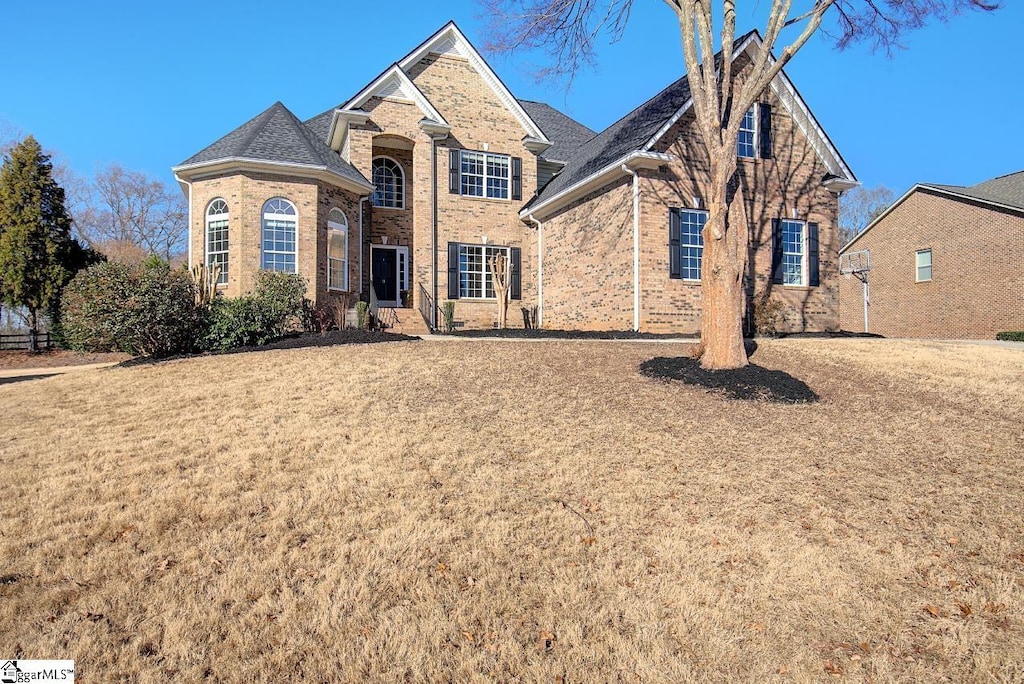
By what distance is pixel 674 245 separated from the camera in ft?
47.9

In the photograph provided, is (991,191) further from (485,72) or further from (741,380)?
(741,380)

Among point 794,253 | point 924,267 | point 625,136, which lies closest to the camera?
point 794,253

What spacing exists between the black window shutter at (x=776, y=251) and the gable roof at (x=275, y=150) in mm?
11747

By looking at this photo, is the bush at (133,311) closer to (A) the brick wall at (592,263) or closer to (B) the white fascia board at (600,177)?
(A) the brick wall at (592,263)

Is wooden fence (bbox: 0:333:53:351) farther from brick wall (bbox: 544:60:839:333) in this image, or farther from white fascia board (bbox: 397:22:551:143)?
brick wall (bbox: 544:60:839:333)

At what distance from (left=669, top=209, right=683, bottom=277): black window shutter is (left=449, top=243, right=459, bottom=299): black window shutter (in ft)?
23.5

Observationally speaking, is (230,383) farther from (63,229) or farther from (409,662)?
(63,229)

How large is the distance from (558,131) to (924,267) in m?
16.7

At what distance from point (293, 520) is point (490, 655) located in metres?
2.25

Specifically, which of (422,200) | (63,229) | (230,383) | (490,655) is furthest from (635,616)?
(63,229)

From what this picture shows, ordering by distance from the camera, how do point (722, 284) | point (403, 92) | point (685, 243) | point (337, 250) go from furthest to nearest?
point (403, 92) < point (337, 250) < point (685, 243) < point (722, 284)

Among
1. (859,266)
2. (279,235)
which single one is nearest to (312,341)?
(279,235)

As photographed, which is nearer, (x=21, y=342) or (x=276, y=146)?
(x=276, y=146)

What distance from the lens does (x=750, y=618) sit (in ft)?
11.9
